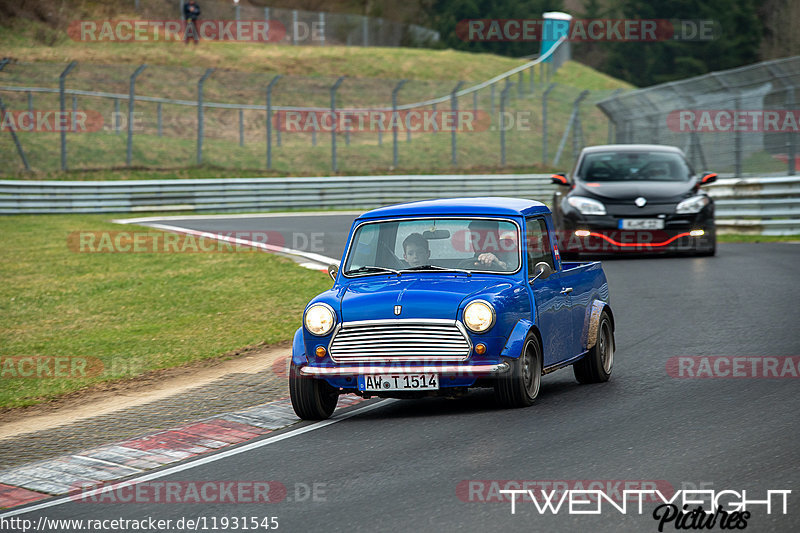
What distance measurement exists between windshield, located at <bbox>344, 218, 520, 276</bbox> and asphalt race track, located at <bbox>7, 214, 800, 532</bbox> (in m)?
1.01

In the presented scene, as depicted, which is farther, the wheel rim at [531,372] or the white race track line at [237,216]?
the white race track line at [237,216]


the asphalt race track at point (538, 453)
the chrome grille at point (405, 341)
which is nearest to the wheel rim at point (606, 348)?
the asphalt race track at point (538, 453)

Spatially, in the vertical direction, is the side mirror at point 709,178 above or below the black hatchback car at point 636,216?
above

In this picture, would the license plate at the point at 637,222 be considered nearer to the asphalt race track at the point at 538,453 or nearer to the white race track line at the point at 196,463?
the asphalt race track at the point at 538,453

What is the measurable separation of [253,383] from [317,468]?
3242 mm

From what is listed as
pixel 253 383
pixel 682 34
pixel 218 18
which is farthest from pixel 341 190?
pixel 682 34

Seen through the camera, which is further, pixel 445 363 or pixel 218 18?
pixel 218 18

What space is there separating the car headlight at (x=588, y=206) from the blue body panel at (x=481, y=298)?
27.7 ft

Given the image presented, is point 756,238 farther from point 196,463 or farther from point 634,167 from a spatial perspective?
point 196,463

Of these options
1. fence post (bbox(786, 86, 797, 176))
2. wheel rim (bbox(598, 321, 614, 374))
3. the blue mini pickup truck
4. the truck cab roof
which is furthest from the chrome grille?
fence post (bbox(786, 86, 797, 176))

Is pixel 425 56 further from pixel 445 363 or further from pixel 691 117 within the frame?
pixel 445 363

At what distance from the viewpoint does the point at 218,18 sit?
204ft

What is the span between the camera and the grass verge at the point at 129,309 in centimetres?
1103

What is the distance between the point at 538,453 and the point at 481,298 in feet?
4.55
